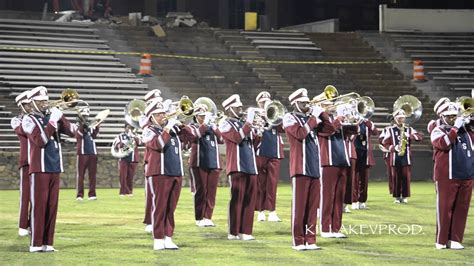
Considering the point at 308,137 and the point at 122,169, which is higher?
the point at 308,137

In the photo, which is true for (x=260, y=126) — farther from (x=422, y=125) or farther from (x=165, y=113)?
(x=422, y=125)

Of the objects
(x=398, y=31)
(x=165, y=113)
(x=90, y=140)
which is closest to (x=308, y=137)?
(x=165, y=113)

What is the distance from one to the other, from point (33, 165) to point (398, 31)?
24.7m

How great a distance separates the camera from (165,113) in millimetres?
13000

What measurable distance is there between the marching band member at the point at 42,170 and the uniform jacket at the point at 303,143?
2500 mm

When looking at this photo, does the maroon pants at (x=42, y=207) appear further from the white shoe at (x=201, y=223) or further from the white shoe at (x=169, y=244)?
the white shoe at (x=201, y=223)

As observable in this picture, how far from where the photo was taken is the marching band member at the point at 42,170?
1253 cm

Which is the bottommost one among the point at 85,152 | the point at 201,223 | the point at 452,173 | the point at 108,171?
the point at 108,171

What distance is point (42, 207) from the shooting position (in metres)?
12.5

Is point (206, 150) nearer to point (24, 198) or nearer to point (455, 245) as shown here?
point (24, 198)

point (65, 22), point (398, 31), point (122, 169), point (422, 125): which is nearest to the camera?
point (122, 169)

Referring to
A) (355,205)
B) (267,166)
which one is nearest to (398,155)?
(355,205)

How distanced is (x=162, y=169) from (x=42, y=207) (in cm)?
136

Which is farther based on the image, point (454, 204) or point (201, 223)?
point (201, 223)
